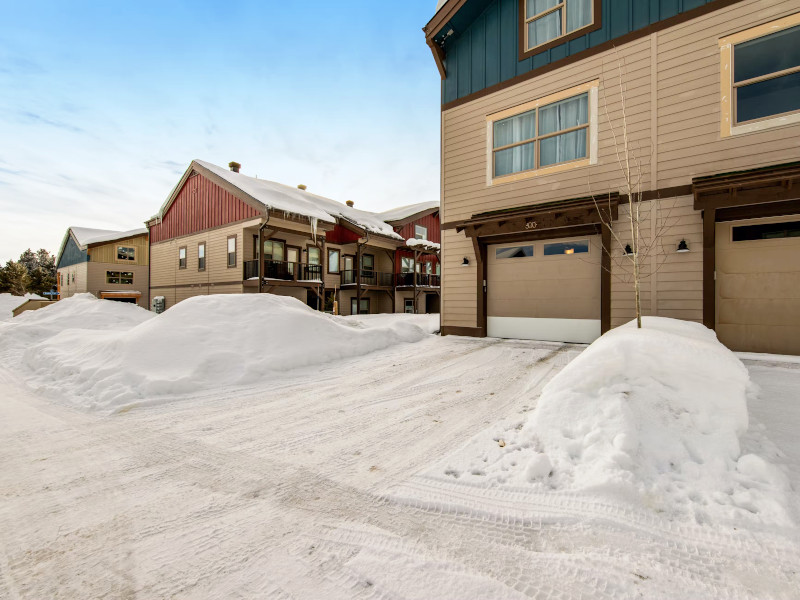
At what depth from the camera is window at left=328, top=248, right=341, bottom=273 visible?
65.6 feet

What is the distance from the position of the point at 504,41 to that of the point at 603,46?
8.50ft

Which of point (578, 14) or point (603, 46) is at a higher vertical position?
point (578, 14)

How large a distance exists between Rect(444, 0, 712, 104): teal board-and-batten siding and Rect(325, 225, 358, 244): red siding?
10.9 m

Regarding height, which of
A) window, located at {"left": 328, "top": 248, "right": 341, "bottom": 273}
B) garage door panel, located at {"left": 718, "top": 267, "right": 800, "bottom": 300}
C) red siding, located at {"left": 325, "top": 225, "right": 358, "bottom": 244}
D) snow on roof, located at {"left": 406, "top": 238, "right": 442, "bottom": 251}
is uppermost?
red siding, located at {"left": 325, "top": 225, "right": 358, "bottom": 244}

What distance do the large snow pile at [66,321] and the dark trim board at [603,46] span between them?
13575mm

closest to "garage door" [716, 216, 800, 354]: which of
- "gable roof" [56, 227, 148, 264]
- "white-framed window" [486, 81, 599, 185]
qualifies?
"white-framed window" [486, 81, 599, 185]

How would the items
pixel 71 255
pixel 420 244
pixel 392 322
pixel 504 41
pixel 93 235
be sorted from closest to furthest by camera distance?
pixel 504 41 → pixel 392 322 → pixel 420 244 → pixel 93 235 → pixel 71 255

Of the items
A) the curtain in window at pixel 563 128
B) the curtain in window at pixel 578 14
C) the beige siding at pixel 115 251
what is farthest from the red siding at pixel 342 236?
the beige siding at pixel 115 251

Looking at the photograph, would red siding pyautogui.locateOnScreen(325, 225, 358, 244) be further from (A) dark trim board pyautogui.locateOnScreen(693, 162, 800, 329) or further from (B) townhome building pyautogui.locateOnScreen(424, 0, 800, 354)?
(A) dark trim board pyautogui.locateOnScreen(693, 162, 800, 329)

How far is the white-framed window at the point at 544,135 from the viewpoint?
769 centimetres

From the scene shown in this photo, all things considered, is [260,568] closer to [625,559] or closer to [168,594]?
[168,594]

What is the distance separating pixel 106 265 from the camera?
88.4 ft

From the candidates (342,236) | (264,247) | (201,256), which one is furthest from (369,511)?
(201,256)

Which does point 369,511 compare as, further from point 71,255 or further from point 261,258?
point 71,255
